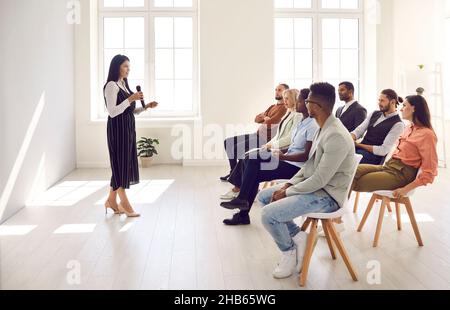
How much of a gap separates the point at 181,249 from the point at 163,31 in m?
5.90

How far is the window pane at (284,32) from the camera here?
962cm

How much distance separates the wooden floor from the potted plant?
2447mm

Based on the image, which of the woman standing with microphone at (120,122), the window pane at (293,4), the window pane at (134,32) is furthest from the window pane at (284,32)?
the woman standing with microphone at (120,122)

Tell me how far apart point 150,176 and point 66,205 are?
2.14 metres

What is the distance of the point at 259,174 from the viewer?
5.12m

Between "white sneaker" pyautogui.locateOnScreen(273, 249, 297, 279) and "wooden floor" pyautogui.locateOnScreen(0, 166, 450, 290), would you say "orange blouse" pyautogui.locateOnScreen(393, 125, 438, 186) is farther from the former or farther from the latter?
"white sneaker" pyautogui.locateOnScreen(273, 249, 297, 279)

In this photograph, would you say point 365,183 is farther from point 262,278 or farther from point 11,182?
point 11,182

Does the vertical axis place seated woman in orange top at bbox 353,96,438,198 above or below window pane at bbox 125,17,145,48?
below

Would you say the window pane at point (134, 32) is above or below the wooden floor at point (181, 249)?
above

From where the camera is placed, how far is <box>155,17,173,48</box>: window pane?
9.46m

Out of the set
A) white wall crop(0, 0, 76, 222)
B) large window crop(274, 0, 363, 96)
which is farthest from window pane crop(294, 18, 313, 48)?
white wall crop(0, 0, 76, 222)

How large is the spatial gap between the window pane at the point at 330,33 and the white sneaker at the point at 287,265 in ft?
22.0

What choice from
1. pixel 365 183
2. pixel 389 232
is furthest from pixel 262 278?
pixel 389 232

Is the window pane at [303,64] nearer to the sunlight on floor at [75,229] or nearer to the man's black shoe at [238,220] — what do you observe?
the man's black shoe at [238,220]
